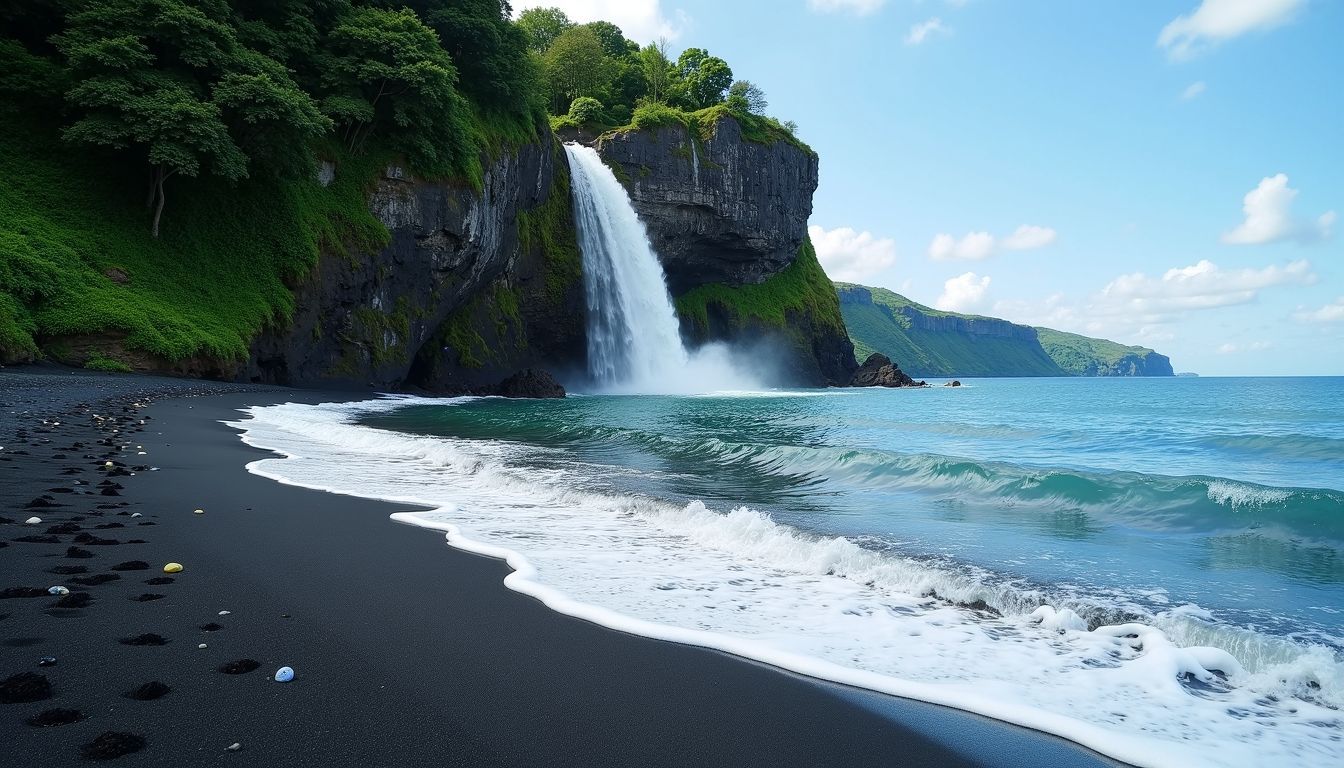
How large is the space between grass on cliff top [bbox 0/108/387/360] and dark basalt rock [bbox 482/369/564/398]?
1103 centimetres

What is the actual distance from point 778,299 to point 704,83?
2358 cm

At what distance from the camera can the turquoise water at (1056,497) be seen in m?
5.76

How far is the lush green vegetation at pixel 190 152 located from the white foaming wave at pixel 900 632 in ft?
63.1

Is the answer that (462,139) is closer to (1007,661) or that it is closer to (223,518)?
(223,518)

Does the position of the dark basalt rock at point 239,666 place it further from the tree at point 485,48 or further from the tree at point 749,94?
the tree at point 749,94

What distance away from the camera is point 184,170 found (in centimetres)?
2239

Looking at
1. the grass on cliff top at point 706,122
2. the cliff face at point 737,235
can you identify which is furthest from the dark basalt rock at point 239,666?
the grass on cliff top at point 706,122

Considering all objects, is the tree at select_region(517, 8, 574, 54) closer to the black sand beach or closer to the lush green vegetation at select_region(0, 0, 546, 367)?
the lush green vegetation at select_region(0, 0, 546, 367)

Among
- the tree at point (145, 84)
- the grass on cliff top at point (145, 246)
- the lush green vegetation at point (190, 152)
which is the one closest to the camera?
the grass on cliff top at point (145, 246)

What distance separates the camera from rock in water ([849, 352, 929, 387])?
229ft

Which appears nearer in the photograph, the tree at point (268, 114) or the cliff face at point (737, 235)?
the tree at point (268, 114)

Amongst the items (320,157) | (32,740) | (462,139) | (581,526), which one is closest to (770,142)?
(462,139)

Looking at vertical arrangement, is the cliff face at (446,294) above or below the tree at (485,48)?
below

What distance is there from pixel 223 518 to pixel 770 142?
61.5 metres
